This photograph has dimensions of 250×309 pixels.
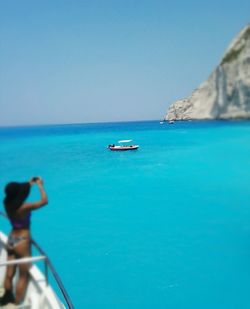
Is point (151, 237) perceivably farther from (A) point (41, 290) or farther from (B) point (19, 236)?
(B) point (19, 236)

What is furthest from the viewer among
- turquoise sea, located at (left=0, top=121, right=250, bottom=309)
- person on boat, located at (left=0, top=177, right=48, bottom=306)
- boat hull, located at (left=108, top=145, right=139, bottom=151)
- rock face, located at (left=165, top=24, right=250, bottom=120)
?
rock face, located at (left=165, top=24, right=250, bottom=120)

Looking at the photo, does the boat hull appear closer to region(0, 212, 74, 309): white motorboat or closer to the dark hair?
region(0, 212, 74, 309): white motorboat

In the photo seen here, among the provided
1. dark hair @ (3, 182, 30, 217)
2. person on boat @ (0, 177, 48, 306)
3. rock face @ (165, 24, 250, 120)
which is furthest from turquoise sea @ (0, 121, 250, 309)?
rock face @ (165, 24, 250, 120)

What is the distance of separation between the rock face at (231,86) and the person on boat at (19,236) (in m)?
111

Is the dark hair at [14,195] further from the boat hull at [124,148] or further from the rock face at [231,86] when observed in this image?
the rock face at [231,86]

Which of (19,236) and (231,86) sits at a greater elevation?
(231,86)

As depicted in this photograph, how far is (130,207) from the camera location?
21250 millimetres

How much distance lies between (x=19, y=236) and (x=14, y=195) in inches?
29.2

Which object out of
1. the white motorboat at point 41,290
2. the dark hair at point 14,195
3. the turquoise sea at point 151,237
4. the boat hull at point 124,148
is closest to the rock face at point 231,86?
the boat hull at point 124,148

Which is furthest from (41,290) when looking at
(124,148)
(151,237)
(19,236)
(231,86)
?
(231,86)

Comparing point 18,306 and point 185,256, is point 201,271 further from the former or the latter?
point 18,306

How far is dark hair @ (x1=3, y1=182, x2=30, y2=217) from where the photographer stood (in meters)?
4.97

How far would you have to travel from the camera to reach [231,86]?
113 meters

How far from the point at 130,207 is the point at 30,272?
51.4 ft
